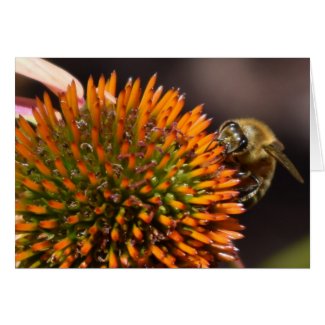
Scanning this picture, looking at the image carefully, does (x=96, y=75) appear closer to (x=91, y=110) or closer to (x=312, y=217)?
(x=91, y=110)

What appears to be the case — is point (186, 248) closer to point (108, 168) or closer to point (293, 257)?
point (108, 168)

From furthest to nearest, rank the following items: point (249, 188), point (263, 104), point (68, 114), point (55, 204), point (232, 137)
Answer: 1. point (263, 104)
2. point (249, 188)
3. point (232, 137)
4. point (68, 114)
5. point (55, 204)

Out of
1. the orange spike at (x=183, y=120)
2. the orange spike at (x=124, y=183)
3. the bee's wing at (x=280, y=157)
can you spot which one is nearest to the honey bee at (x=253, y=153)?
the bee's wing at (x=280, y=157)

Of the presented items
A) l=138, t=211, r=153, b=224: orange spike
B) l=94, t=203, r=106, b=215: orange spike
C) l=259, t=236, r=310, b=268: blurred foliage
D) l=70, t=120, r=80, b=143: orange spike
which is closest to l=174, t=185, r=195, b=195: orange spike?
l=138, t=211, r=153, b=224: orange spike

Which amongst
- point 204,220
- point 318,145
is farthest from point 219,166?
point 318,145

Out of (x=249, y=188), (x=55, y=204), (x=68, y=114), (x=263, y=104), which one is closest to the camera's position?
(x=55, y=204)

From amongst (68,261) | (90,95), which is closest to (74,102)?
(90,95)

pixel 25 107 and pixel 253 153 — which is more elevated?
pixel 25 107
